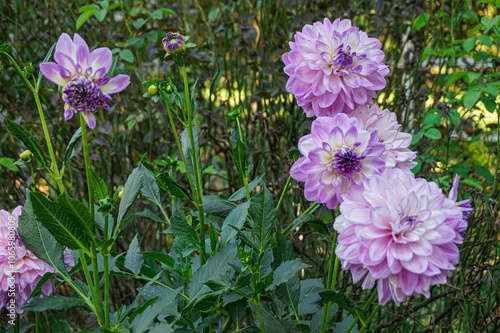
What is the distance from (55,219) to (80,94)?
180mm

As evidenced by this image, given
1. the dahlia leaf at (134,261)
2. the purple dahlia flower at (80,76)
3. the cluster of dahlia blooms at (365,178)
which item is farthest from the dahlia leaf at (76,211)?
the cluster of dahlia blooms at (365,178)

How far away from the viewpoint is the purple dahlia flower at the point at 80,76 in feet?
2.16

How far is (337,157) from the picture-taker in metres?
0.70

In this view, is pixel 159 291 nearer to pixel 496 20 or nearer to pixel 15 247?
pixel 15 247

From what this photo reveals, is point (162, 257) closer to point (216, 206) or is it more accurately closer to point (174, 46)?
point (216, 206)

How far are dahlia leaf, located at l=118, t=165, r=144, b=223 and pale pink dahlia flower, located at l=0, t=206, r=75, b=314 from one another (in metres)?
0.22

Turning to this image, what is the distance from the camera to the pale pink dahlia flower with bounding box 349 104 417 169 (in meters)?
0.78

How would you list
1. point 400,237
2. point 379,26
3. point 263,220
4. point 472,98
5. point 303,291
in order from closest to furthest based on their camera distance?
point 400,237 < point 263,220 < point 303,291 < point 472,98 < point 379,26

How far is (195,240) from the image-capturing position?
2.64ft

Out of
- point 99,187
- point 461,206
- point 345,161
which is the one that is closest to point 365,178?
point 345,161

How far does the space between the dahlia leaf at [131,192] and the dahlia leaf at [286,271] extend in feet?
0.85

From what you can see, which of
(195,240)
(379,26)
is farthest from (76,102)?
(379,26)

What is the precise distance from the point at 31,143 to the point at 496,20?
135 centimetres

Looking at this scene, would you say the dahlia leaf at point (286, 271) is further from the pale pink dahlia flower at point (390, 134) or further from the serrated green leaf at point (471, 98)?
the serrated green leaf at point (471, 98)
